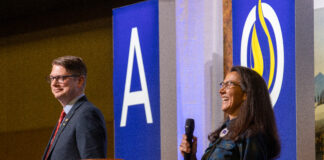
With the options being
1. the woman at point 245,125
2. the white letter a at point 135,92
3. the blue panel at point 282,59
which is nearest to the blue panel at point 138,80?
the white letter a at point 135,92

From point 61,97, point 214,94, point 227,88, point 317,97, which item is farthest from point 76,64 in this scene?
point 317,97

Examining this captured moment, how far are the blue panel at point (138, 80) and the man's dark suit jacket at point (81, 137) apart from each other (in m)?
1.48

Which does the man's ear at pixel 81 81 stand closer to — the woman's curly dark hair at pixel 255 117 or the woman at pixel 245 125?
the woman at pixel 245 125

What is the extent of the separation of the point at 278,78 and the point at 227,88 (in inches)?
38.6

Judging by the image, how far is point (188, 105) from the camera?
11.9 ft

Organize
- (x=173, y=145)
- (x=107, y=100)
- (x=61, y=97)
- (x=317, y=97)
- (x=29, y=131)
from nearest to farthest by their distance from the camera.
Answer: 1. (x=61, y=97)
2. (x=317, y=97)
3. (x=173, y=145)
4. (x=107, y=100)
5. (x=29, y=131)

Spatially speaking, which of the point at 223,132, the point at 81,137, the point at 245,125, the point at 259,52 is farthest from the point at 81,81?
the point at 259,52

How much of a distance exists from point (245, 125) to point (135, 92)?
2.01m

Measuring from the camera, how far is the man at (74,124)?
2.37 meters

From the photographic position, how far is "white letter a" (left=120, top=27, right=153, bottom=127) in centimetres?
396

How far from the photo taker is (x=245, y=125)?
2.10 metres

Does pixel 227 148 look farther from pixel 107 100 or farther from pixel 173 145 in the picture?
pixel 107 100

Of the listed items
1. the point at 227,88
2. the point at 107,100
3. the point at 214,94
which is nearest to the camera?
the point at 227,88

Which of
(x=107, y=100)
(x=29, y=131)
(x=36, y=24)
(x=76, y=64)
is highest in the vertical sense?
(x=36, y=24)
